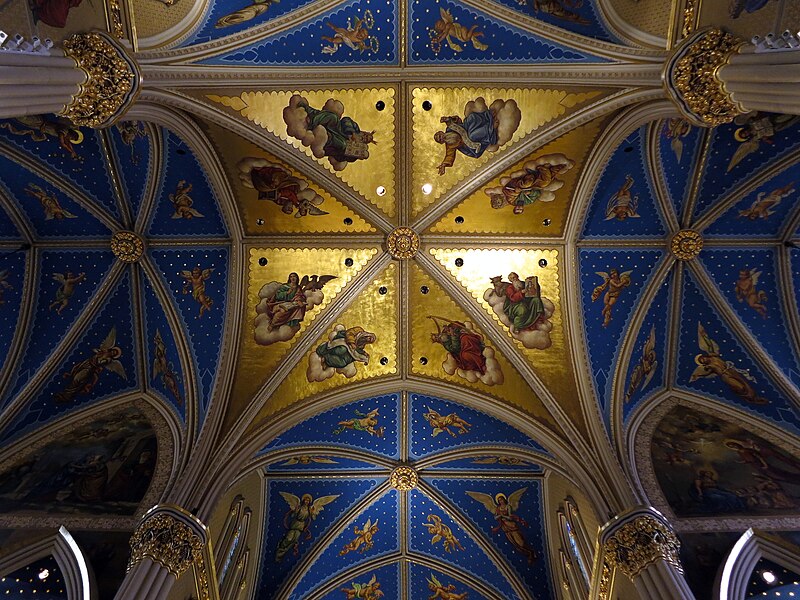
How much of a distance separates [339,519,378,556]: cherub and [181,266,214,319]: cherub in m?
6.42

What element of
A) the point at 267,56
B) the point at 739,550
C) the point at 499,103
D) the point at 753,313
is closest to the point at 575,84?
the point at 499,103

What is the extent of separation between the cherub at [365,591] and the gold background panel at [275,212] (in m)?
8.75

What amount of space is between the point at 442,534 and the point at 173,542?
A: 746 centimetres

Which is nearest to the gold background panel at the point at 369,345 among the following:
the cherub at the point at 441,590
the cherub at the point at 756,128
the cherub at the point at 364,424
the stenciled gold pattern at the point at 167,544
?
the cherub at the point at 364,424

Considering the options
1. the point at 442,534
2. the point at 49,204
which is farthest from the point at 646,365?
the point at 49,204

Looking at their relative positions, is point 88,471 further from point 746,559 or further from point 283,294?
point 746,559

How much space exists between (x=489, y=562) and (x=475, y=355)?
17.1ft

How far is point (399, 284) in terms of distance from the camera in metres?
11.9

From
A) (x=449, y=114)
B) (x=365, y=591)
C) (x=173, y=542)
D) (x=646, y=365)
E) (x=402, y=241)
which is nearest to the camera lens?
(x=173, y=542)

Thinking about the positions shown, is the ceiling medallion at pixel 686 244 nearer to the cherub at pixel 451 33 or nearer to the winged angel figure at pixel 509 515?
the cherub at pixel 451 33

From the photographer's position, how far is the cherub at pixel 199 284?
37.4 feet

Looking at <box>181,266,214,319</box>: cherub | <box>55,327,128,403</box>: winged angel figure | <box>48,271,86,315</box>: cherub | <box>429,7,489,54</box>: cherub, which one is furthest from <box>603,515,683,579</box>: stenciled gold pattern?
<box>48,271,86,315</box>: cherub

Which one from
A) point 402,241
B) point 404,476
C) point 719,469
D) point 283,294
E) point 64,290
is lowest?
point 719,469

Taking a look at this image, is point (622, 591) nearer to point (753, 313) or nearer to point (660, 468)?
point (660, 468)
